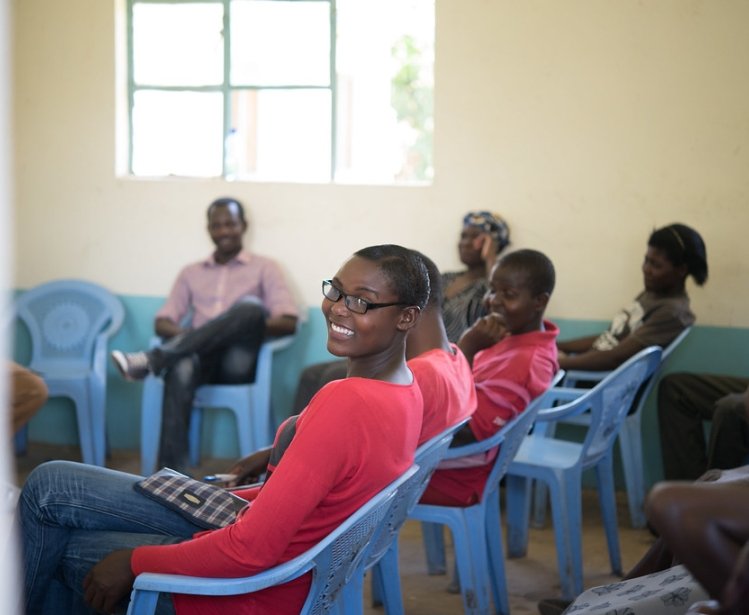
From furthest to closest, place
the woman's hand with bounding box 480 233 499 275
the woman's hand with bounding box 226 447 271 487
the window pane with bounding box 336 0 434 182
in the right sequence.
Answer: the window pane with bounding box 336 0 434 182 < the woman's hand with bounding box 480 233 499 275 < the woman's hand with bounding box 226 447 271 487

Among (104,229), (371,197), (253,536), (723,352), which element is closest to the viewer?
(253,536)

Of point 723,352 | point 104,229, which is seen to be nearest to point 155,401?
point 104,229

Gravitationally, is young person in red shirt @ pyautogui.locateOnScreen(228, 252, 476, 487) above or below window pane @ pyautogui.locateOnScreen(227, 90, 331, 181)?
below

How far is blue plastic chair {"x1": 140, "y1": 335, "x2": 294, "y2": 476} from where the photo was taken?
4.64 meters

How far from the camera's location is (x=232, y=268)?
197 inches

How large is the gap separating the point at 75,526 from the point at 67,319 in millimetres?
3228

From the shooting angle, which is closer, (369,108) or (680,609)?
(680,609)

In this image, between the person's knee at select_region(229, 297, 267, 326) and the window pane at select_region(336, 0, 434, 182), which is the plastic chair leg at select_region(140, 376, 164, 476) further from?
the window pane at select_region(336, 0, 434, 182)

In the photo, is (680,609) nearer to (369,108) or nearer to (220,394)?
(220,394)

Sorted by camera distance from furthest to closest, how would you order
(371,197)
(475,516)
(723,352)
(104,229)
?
1. (104,229)
2. (371,197)
3. (723,352)
4. (475,516)

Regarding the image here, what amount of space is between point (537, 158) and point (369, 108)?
121cm

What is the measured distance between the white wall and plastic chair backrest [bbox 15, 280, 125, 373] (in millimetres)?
159

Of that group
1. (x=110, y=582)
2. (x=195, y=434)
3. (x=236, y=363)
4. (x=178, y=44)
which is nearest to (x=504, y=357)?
(x=110, y=582)

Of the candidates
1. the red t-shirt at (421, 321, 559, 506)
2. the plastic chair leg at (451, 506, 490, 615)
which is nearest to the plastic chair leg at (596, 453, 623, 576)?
the red t-shirt at (421, 321, 559, 506)
